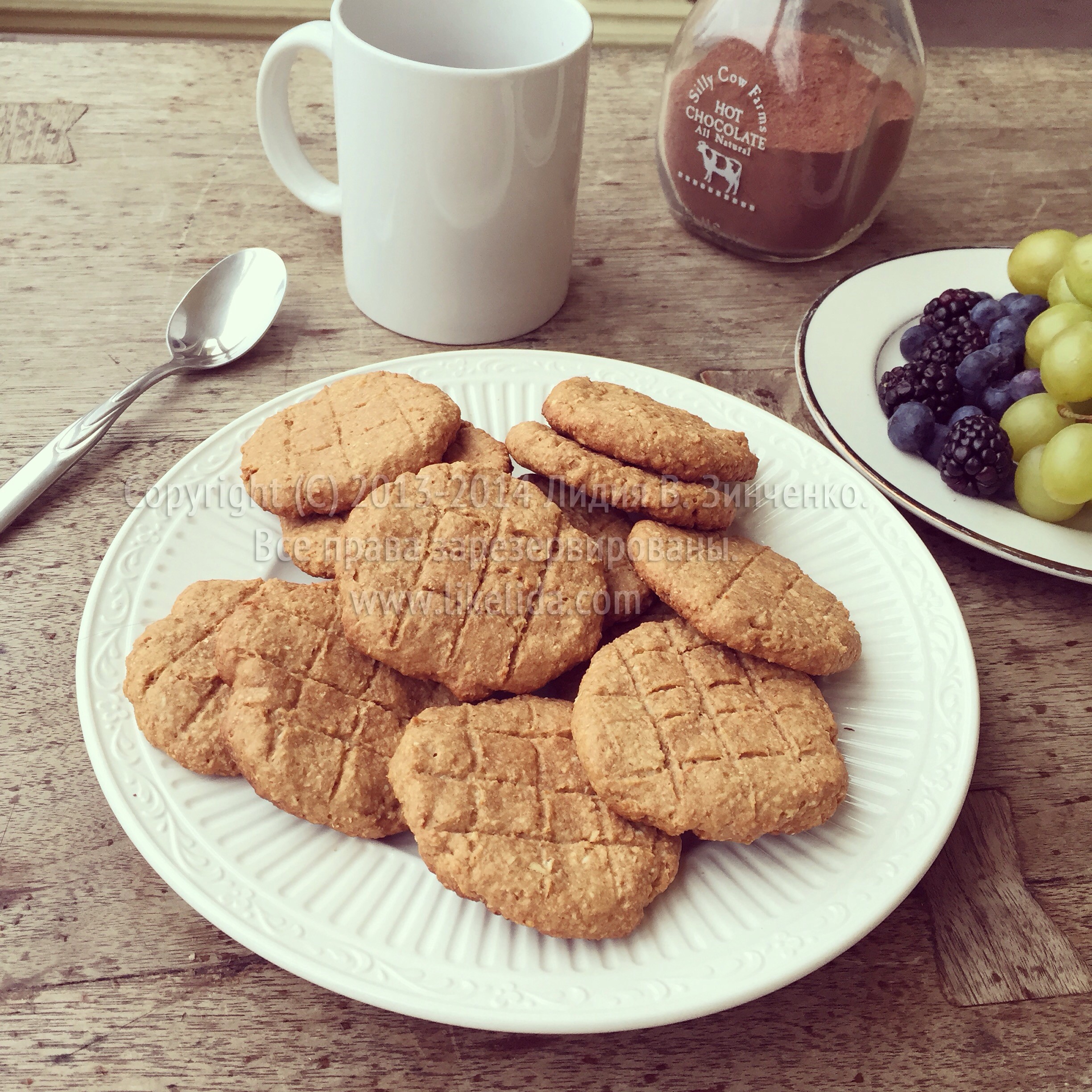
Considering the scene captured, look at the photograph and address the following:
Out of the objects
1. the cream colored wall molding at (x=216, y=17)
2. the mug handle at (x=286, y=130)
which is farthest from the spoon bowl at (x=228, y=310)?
the cream colored wall molding at (x=216, y=17)

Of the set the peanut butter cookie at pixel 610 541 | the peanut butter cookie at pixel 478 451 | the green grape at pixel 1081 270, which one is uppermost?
the green grape at pixel 1081 270

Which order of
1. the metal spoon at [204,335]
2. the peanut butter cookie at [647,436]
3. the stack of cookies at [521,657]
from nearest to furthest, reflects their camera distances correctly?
the stack of cookies at [521,657] < the peanut butter cookie at [647,436] < the metal spoon at [204,335]

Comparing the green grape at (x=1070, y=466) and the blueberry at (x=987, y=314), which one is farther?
the blueberry at (x=987, y=314)

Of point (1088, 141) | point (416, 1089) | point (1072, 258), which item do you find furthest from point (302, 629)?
point (1088, 141)

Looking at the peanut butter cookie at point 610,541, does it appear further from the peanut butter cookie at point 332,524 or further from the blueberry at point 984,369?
the blueberry at point 984,369

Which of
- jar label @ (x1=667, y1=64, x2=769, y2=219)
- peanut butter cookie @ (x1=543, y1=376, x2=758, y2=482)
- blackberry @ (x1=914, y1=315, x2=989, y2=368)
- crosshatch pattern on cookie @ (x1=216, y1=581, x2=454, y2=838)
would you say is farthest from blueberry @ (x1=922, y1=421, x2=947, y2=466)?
crosshatch pattern on cookie @ (x1=216, y1=581, x2=454, y2=838)

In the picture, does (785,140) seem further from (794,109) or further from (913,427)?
(913,427)

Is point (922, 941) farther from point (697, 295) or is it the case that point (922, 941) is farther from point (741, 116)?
point (741, 116)
